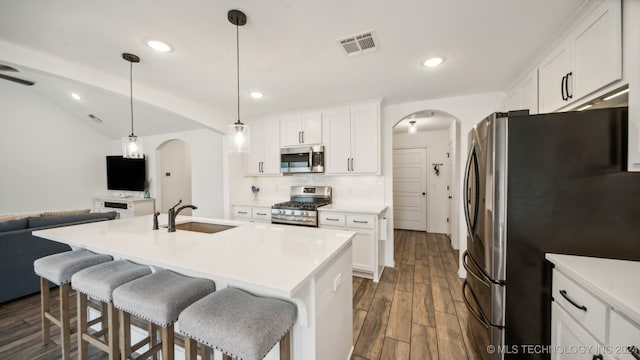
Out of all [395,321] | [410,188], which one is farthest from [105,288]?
[410,188]

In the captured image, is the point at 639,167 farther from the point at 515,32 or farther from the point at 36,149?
the point at 36,149

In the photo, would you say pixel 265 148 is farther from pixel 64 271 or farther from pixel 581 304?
pixel 581 304

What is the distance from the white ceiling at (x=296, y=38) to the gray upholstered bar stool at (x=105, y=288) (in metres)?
1.72

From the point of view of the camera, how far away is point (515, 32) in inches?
66.2

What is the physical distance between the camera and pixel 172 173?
6113mm

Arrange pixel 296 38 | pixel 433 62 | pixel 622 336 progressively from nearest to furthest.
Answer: pixel 622 336 → pixel 296 38 → pixel 433 62

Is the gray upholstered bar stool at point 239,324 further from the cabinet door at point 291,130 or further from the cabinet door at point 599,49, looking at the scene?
the cabinet door at point 291,130

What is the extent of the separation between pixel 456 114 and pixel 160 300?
12.0 feet

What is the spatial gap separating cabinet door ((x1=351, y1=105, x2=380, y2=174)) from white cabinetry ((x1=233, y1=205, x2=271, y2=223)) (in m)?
1.56

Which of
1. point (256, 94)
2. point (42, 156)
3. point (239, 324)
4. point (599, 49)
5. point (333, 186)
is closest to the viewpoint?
point (239, 324)

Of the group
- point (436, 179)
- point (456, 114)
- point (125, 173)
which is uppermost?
point (456, 114)

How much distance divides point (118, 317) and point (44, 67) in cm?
230

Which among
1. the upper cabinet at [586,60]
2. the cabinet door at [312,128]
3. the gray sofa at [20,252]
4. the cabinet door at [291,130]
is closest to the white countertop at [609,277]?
the upper cabinet at [586,60]

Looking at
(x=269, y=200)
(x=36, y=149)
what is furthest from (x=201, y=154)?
(x=36, y=149)
